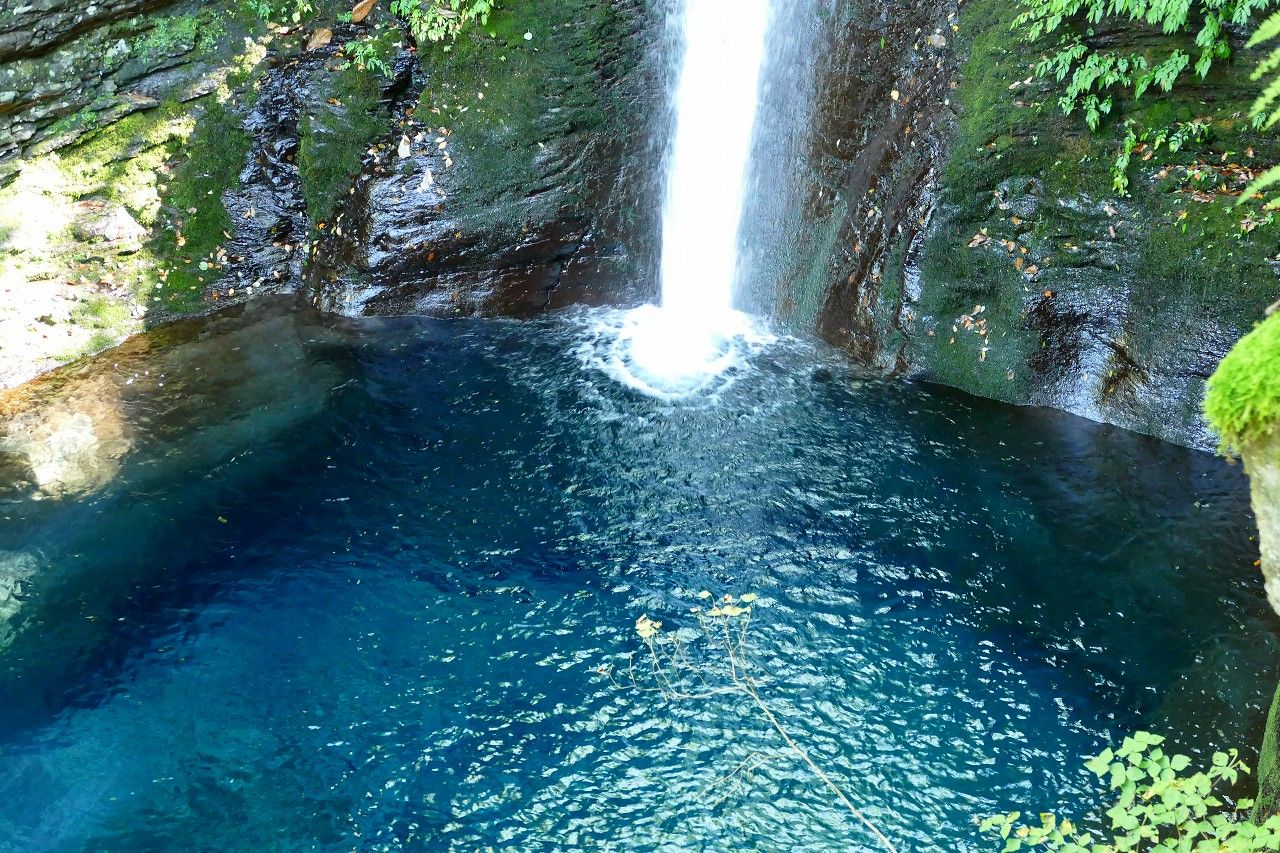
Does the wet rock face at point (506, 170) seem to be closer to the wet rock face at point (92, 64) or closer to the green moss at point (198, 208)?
the green moss at point (198, 208)

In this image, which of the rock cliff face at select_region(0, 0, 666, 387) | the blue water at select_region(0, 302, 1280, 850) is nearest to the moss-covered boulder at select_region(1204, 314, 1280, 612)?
the blue water at select_region(0, 302, 1280, 850)

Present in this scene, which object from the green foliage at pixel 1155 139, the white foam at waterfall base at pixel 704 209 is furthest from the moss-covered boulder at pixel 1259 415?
the white foam at waterfall base at pixel 704 209

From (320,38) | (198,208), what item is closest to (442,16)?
(320,38)

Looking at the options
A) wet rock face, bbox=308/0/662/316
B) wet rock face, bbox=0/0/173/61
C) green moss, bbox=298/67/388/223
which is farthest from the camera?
green moss, bbox=298/67/388/223

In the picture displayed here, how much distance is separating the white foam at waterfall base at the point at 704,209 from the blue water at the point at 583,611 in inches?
31.2

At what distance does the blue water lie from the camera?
5059 millimetres

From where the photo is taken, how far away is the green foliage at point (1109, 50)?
7.10 meters

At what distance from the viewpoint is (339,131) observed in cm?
1047

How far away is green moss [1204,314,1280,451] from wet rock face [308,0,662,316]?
7541 mm

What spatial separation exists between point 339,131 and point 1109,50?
305 inches

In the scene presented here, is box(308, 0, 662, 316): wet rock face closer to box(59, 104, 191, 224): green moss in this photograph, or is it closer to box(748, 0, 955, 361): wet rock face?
box(748, 0, 955, 361): wet rock face

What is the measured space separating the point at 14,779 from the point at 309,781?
176 cm

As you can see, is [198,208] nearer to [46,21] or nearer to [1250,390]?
[46,21]

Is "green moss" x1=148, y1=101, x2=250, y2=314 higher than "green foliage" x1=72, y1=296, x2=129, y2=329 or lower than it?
higher
